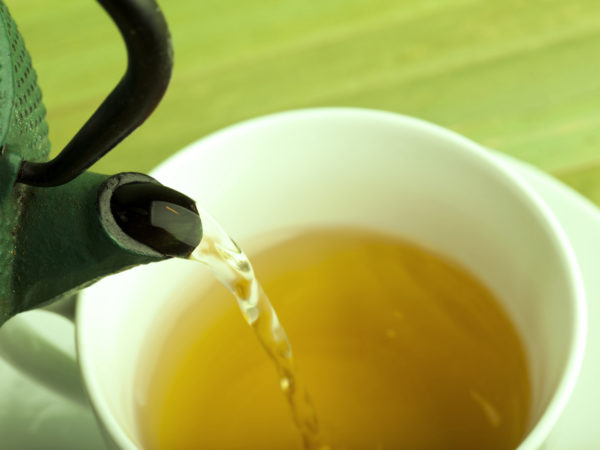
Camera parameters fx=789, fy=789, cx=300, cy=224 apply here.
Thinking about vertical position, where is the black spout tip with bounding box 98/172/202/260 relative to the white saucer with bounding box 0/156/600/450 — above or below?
above

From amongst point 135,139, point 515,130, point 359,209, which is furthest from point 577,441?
point 135,139

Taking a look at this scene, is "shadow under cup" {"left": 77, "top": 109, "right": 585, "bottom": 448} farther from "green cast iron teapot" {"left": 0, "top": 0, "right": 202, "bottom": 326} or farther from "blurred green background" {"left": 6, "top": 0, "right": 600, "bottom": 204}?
"blurred green background" {"left": 6, "top": 0, "right": 600, "bottom": 204}

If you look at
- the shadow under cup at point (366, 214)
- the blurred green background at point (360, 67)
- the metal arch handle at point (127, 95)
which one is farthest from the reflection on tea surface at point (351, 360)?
the metal arch handle at point (127, 95)

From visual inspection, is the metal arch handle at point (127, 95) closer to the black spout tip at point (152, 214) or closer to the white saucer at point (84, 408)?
the black spout tip at point (152, 214)


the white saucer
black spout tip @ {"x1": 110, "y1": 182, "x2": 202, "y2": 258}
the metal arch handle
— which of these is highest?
the metal arch handle

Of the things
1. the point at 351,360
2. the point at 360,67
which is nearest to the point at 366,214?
the point at 351,360

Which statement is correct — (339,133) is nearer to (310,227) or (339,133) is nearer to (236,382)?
(310,227)

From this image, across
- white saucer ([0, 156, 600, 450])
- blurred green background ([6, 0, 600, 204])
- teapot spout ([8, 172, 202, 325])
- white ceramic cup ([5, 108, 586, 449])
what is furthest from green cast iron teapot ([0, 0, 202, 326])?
blurred green background ([6, 0, 600, 204])
